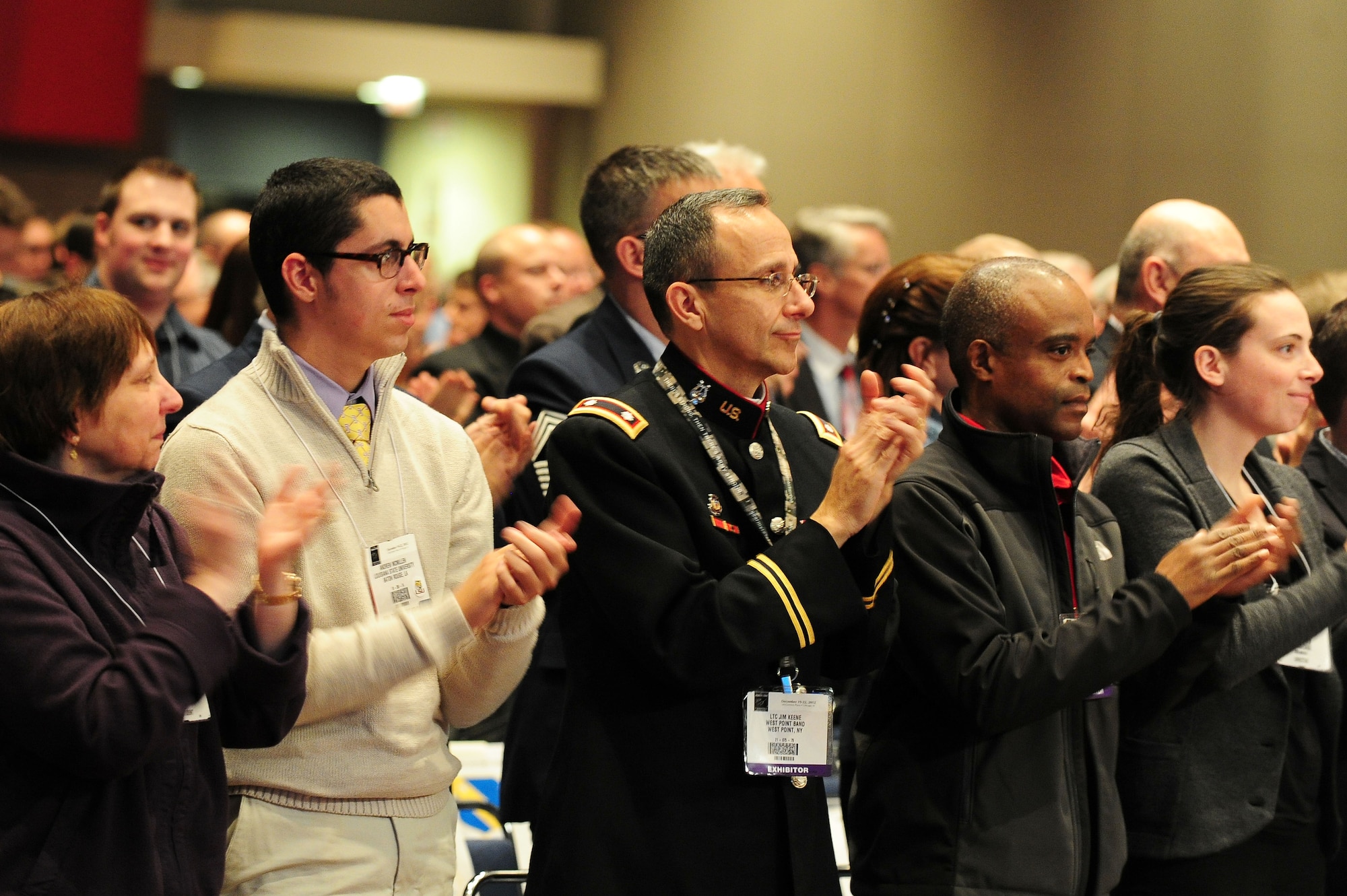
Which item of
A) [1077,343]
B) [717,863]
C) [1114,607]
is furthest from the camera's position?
[1077,343]

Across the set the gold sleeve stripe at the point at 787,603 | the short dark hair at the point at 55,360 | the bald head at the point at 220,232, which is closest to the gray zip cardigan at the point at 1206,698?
the gold sleeve stripe at the point at 787,603

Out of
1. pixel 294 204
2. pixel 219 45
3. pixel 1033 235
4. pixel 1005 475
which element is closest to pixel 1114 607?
pixel 1005 475

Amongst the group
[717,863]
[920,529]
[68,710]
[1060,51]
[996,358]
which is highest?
[1060,51]

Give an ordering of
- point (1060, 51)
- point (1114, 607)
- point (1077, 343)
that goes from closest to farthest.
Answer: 1. point (1114, 607)
2. point (1077, 343)
3. point (1060, 51)

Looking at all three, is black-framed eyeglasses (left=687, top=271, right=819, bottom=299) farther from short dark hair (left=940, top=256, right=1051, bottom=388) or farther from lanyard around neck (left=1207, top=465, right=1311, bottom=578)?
lanyard around neck (left=1207, top=465, right=1311, bottom=578)

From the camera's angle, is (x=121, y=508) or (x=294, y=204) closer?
(x=121, y=508)

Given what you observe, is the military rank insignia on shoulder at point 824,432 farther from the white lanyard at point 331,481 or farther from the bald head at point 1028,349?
the white lanyard at point 331,481

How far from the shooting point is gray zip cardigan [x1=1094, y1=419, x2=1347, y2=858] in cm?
269

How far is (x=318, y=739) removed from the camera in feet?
7.27

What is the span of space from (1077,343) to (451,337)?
5821mm

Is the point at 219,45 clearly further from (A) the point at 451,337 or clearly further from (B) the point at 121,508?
(B) the point at 121,508

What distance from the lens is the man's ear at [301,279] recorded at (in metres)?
2.44

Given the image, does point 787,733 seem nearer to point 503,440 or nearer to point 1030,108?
point 503,440

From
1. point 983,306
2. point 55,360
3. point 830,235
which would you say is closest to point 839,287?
point 830,235
